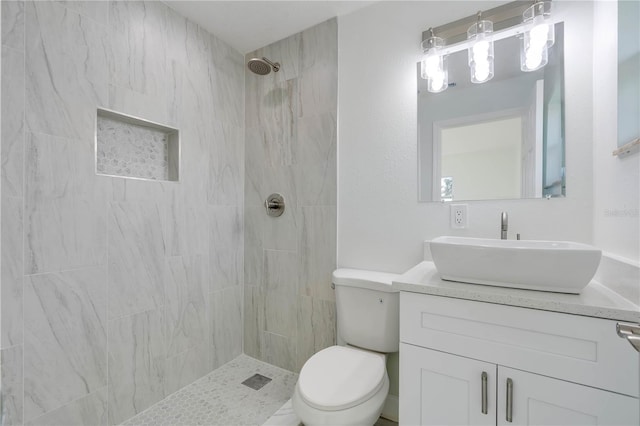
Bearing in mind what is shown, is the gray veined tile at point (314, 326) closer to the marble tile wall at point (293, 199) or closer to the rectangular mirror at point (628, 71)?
the marble tile wall at point (293, 199)

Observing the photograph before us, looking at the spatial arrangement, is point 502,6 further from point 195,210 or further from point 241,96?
point 195,210

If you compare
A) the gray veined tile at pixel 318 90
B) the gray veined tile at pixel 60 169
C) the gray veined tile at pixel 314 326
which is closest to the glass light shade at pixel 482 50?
the gray veined tile at pixel 318 90

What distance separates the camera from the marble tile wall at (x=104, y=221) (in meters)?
1.14

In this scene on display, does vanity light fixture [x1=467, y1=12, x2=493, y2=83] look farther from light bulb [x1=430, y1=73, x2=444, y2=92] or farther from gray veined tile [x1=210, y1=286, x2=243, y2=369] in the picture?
gray veined tile [x1=210, y1=286, x2=243, y2=369]

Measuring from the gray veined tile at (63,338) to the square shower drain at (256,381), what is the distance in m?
0.79

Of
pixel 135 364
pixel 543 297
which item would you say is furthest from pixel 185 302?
pixel 543 297

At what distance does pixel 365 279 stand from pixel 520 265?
0.71m

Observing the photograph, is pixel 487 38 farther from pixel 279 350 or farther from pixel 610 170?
pixel 279 350

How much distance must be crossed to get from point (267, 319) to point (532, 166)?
1847 millimetres

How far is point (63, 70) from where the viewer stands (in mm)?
1256

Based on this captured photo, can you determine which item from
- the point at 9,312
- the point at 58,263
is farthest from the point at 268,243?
the point at 9,312

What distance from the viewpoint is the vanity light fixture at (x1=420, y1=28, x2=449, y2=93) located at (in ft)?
4.75

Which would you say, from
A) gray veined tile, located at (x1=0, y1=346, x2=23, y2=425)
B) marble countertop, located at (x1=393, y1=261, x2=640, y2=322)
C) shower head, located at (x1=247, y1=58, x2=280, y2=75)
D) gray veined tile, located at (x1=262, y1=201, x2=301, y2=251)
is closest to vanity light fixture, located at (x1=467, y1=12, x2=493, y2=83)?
marble countertop, located at (x1=393, y1=261, x2=640, y2=322)

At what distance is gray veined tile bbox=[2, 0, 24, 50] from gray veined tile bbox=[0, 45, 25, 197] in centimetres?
2
